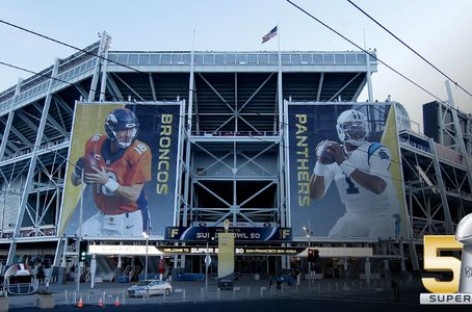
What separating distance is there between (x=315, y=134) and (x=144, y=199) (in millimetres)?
22920

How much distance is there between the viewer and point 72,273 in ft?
197

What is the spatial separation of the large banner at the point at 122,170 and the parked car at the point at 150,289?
20.6 m

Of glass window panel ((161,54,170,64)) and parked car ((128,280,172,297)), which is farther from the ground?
glass window panel ((161,54,170,64))

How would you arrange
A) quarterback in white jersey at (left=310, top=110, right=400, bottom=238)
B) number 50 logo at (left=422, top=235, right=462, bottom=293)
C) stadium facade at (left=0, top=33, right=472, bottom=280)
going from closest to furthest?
number 50 logo at (left=422, top=235, right=462, bottom=293), stadium facade at (left=0, top=33, right=472, bottom=280), quarterback in white jersey at (left=310, top=110, right=400, bottom=238)

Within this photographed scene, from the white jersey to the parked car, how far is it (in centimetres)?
2897

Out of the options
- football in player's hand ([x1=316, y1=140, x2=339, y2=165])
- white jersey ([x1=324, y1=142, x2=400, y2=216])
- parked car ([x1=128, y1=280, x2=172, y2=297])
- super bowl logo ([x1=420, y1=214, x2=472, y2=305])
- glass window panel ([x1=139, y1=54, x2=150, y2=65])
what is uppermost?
glass window panel ([x1=139, y1=54, x2=150, y2=65])

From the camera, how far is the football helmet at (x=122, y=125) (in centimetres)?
6138

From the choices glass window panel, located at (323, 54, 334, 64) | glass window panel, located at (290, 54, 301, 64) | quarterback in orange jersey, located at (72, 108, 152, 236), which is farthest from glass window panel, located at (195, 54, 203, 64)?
glass window panel, located at (323, 54, 334, 64)

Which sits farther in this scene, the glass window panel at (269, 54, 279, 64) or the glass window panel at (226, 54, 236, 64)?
the glass window panel at (269, 54, 279, 64)

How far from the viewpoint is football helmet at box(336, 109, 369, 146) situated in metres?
61.3

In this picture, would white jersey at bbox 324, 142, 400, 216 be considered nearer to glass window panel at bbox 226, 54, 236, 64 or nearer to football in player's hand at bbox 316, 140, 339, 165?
football in player's hand at bbox 316, 140, 339, 165

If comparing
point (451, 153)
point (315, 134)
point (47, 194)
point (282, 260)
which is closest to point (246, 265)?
point (282, 260)

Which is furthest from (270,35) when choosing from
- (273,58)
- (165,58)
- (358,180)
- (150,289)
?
(150,289)

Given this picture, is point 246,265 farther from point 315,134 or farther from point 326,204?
point 315,134
